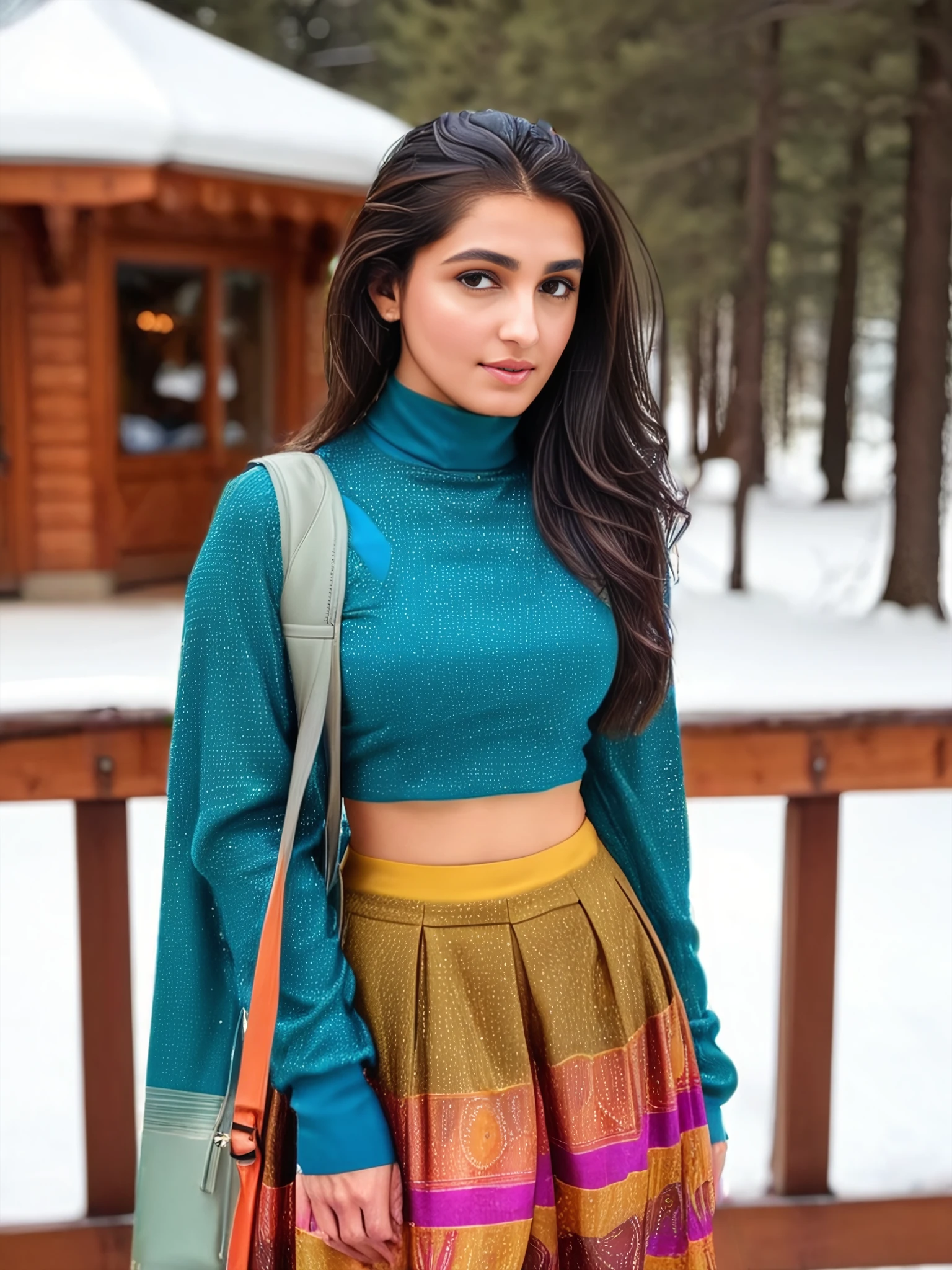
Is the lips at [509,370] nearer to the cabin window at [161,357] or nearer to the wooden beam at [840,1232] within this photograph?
the wooden beam at [840,1232]

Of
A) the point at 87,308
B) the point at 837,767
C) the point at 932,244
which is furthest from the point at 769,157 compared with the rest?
the point at 837,767

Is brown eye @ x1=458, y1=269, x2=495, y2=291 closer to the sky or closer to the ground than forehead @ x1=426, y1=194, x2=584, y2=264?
closer to the ground

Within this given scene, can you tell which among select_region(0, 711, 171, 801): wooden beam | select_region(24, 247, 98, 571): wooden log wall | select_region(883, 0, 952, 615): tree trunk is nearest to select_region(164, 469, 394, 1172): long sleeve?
select_region(0, 711, 171, 801): wooden beam

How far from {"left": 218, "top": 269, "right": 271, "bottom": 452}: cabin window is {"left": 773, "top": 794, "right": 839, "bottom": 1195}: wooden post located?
924 centimetres

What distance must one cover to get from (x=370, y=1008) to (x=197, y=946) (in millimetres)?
189

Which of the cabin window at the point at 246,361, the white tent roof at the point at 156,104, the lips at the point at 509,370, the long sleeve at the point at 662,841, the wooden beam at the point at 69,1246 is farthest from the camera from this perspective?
the cabin window at the point at 246,361

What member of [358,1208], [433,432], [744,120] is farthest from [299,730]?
[744,120]

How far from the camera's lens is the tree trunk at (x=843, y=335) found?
16.5 metres

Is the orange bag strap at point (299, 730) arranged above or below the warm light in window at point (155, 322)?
below

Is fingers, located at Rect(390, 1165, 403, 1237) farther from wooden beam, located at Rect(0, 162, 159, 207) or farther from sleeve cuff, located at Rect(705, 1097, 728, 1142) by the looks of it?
wooden beam, located at Rect(0, 162, 159, 207)

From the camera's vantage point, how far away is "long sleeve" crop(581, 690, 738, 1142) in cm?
165

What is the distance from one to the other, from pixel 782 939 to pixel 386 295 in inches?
47.2

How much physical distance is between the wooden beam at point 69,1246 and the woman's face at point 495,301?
130 centimetres

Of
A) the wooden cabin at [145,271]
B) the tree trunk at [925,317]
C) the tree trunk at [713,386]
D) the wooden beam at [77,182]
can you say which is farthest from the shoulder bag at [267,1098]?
the tree trunk at [713,386]
